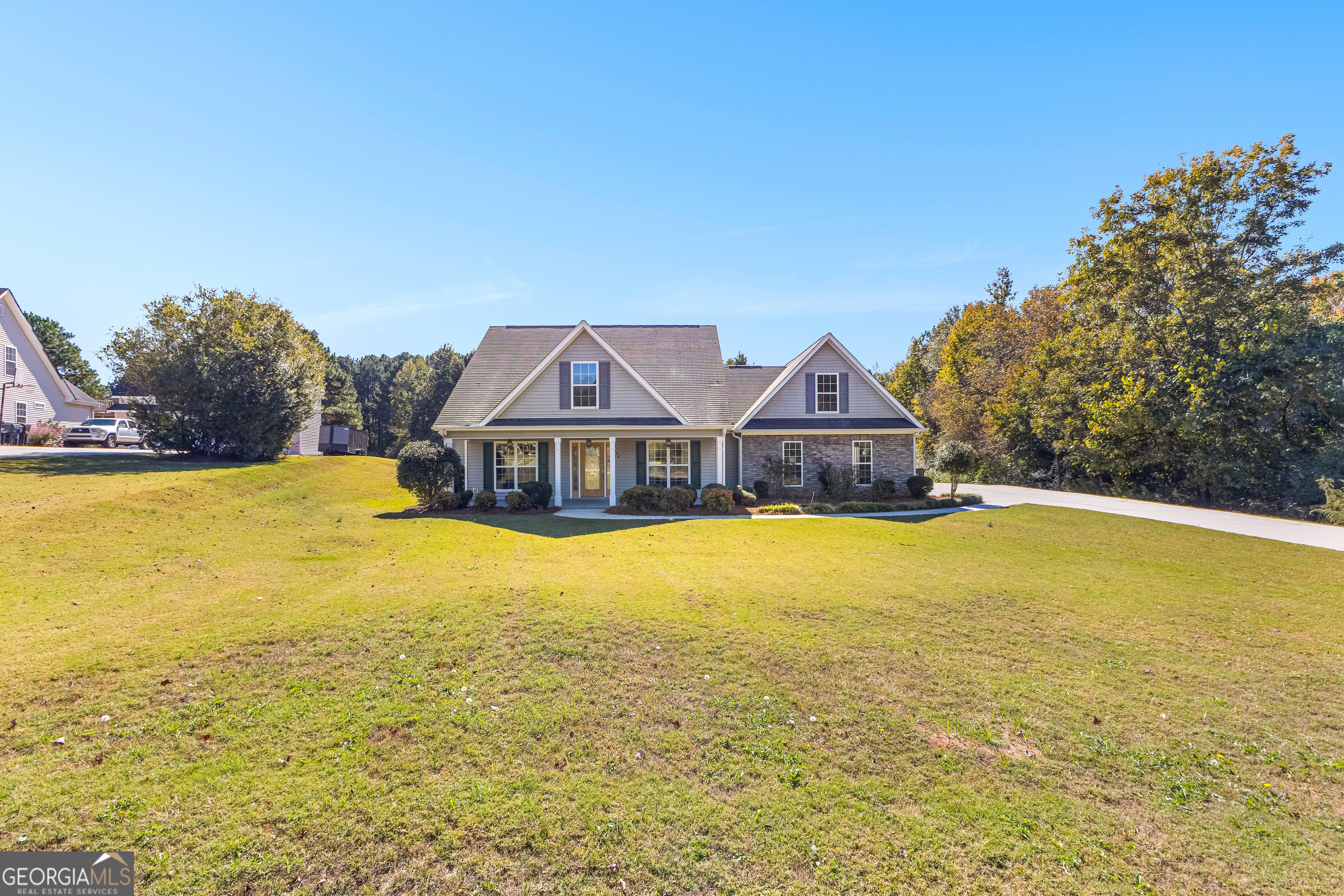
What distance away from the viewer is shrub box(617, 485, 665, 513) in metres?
18.7

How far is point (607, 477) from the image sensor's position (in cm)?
2162

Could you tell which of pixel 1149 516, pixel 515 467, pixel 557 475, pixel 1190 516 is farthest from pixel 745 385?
pixel 1190 516

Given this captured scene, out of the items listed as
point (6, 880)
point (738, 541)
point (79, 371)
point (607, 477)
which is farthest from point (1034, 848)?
point (79, 371)

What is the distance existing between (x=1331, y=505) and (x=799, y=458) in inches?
640

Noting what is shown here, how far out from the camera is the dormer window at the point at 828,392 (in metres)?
22.5

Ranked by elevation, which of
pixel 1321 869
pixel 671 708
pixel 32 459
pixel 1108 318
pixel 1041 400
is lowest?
pixel 1321 869

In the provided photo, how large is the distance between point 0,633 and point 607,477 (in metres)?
16.2

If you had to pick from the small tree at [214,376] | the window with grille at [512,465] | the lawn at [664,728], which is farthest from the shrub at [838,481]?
the small tree at [214,376]

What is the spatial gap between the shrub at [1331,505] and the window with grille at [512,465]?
25.6 metres

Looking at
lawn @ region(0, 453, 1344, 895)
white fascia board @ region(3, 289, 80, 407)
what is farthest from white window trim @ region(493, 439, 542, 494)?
white fascia board @ region(3, 289, 80, 407)

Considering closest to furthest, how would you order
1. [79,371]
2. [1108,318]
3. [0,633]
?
[0,633] → [1108,318] → [79,371]

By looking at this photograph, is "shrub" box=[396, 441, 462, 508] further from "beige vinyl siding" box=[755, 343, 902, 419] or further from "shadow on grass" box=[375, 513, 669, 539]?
"beige vinyl siding" box=[755, 343, 902, 419]

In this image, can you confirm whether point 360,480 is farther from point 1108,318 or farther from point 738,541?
point 1108,318

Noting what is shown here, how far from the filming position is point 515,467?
20.7 meters
